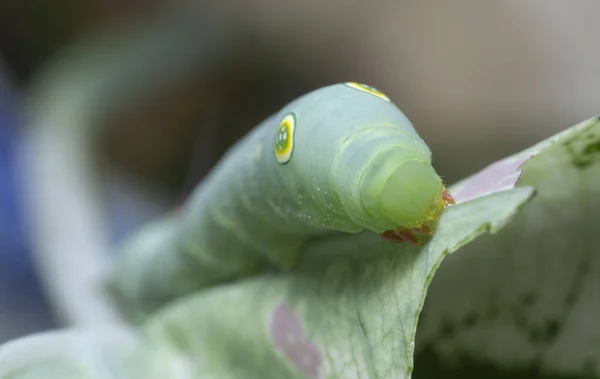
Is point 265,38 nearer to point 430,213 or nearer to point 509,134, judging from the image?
point 509,134

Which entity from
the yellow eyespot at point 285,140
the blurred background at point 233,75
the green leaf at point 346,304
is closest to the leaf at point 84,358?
the green leaf at point 346,304

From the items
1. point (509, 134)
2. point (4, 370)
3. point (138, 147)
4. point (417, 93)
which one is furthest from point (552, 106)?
point (4, 370)

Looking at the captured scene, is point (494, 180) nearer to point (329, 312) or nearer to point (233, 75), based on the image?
point (329, 312)

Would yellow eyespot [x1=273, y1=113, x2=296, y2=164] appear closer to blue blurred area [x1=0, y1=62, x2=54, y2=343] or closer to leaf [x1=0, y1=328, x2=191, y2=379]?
leaf [x1=0, y1=328, x2=191, y2=379]

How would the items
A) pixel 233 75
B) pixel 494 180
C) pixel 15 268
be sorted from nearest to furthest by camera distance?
pixel 494 180 < pixel 15 268 < pixel 233 75

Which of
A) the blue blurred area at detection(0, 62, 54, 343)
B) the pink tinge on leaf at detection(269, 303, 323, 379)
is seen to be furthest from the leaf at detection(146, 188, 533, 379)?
the blue blurred area at detection(0, 62, 54, 343)

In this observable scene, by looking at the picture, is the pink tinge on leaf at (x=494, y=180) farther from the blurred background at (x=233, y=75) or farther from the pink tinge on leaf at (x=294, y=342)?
the blurred background at (x=233, y=75)

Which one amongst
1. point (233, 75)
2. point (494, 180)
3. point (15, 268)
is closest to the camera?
point (494, 180)

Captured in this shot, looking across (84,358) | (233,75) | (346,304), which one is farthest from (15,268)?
(346,304)
